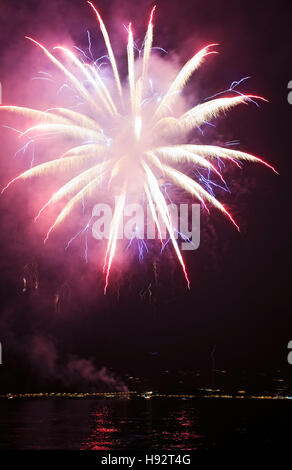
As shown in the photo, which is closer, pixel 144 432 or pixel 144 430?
pixel 144 432

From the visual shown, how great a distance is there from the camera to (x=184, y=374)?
197ft

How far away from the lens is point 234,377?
62.5 metres

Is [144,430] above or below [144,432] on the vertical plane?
below

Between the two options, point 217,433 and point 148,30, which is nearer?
point 148,30

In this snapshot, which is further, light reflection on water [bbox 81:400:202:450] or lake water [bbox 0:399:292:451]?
lake water [bbox 0:399:292:451]

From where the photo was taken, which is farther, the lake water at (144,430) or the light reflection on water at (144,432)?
the lake water at (144,430)
